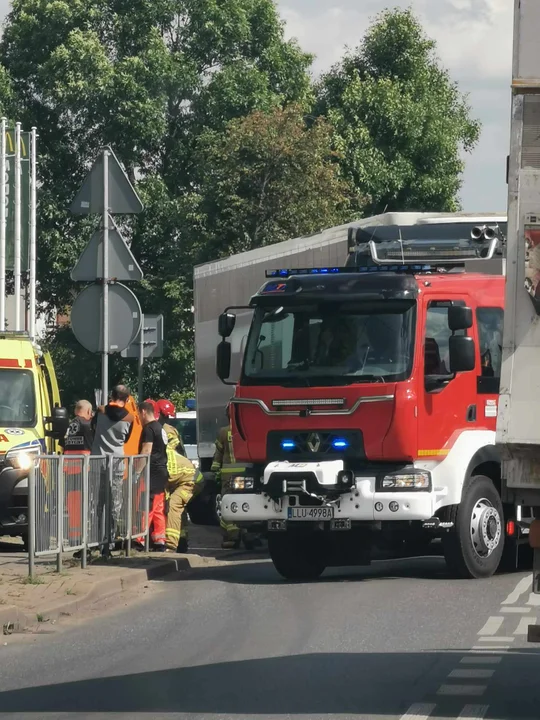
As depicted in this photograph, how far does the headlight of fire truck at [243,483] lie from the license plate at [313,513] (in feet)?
1.84

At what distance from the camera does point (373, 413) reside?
1455 centimetres

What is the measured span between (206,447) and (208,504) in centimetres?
110

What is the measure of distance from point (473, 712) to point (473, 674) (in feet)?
4.02

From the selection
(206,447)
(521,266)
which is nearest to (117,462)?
(206,447)

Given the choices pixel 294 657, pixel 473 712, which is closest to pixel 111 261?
pixel 294 657

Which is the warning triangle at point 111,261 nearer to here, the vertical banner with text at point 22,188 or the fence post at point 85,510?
the fence post at point 85,510

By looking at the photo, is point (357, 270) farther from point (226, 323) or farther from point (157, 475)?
point (157, 475)

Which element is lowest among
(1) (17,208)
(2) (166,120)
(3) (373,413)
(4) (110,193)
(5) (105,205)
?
(3) (373,413)

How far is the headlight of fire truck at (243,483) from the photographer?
15.1 meters

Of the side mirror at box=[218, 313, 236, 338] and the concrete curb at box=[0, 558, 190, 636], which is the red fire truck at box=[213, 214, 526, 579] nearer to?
the side mirror at box=[218, 313, 236, 338]

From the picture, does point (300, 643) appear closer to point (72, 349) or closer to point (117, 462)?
point (117, 462)

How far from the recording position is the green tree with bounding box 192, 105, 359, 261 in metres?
34.6

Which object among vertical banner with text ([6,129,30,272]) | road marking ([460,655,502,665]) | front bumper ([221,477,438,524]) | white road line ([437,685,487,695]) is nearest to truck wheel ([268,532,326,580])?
front bumper ([221,477,438,524])

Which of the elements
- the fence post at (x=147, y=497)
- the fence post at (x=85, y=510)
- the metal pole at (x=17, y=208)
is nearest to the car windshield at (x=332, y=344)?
the fence post at (x=85, y=510)
